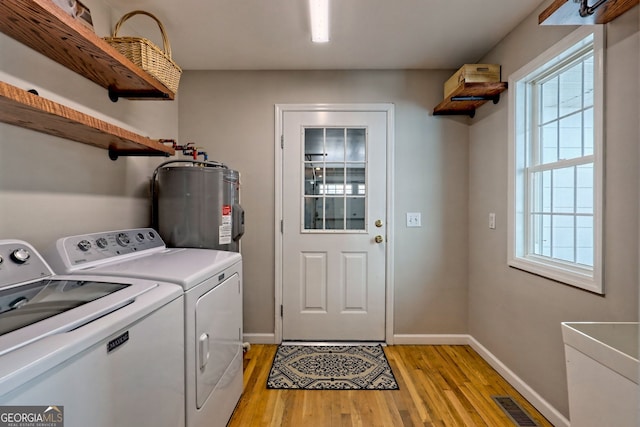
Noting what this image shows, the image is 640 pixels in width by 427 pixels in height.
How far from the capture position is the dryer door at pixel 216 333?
4.13ft

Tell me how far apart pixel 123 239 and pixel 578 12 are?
8.07ft

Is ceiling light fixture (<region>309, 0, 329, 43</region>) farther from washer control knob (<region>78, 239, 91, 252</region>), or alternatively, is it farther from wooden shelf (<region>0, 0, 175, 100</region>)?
washer control knob (<region>78, 239, 91, 252</region>)

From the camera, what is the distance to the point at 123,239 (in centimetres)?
162

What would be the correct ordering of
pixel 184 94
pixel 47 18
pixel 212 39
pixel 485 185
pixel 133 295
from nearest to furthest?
pixel 133 295, pixel 47 18, pixel 212 39, pixel 485 185, pixel 184 94

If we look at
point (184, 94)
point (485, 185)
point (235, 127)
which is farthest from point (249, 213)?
point (485, 185)

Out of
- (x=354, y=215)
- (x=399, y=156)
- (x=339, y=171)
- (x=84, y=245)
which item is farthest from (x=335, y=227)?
(x=84, y=245)

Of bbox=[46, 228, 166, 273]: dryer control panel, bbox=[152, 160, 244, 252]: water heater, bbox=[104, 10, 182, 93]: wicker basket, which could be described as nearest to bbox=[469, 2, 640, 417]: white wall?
bbox=[152, 160, 244, 252]: water heater

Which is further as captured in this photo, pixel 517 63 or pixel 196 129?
pixel 196 129

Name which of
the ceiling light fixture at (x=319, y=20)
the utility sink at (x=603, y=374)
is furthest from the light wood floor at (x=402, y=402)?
the ceiling light fixture at (x=319, y=20)

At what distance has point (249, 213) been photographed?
261 centimetres

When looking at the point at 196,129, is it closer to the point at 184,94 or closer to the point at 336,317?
the point at 184,94

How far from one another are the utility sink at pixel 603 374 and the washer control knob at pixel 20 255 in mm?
2076

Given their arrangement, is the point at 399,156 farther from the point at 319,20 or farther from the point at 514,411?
the point at 514,411

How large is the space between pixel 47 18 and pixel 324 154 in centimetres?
188
